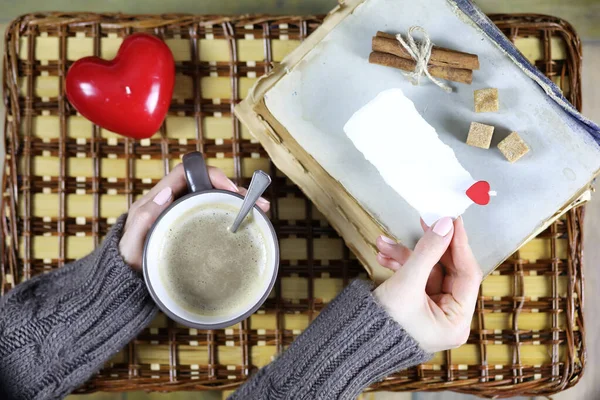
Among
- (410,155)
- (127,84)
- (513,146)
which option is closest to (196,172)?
(127,84)

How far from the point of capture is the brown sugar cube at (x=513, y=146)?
25.2 inches

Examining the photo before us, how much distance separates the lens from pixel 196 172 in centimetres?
65

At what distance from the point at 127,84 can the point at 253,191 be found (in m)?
0.24

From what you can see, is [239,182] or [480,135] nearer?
[480,135]

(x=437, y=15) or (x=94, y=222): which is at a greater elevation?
(x=437, y=15)

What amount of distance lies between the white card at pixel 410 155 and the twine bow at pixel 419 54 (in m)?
0.03

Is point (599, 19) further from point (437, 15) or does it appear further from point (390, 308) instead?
point (390, 308)

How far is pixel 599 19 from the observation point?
0.97 m

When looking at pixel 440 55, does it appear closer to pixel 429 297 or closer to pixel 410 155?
pixel 410 155

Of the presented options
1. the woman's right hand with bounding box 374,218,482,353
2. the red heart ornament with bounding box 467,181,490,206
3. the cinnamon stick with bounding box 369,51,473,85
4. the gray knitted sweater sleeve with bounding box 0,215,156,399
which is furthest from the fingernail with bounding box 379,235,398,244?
the gray knitted sweater sleeve with bounding box 0,215,156,399

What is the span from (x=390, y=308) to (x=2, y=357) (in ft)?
1.66

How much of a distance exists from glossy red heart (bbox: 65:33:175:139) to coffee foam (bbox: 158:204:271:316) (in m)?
0.16

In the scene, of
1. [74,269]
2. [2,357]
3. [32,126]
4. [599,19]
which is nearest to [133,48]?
[32,126]

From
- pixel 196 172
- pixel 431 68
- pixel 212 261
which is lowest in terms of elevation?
pixel 212 261
